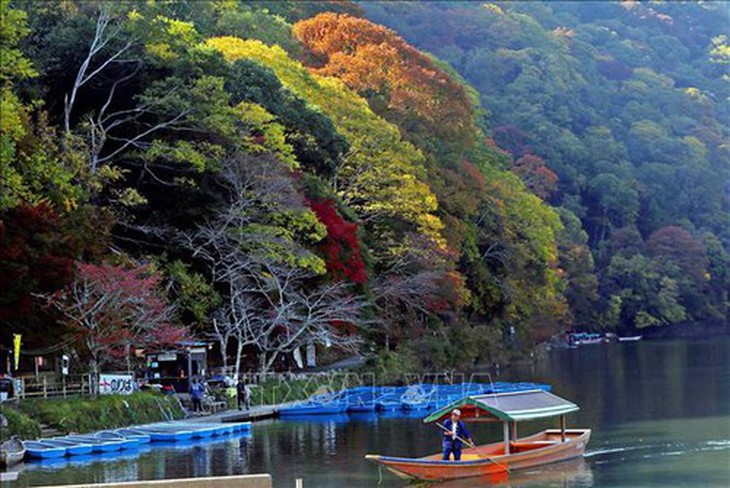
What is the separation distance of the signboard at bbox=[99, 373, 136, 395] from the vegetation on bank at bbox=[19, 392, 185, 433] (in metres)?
0.34

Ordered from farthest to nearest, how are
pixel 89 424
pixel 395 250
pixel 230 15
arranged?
1. pixel 230 15
2. pixel 395 250
3. pixel 89 424

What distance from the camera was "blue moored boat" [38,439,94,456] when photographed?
1296 inches

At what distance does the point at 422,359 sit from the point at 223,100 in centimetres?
1698

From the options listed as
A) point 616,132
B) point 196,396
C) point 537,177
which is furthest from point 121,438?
point 616,132

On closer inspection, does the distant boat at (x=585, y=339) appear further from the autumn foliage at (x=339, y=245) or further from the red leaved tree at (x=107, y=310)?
the red leaved tree at (x=107, y=310)

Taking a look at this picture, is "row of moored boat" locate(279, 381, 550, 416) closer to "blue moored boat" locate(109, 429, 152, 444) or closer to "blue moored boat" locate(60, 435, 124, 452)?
"blue moored boat" locate(109, 429, 152, 444)

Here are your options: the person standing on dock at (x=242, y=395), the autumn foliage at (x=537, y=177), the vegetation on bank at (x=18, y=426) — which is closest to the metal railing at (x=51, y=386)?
the vegetation on bank at (x=18, y=426)

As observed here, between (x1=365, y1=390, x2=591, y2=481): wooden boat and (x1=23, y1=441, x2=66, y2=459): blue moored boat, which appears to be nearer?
(x1=365, y1=390, x2=591, y2=481): wooden boat

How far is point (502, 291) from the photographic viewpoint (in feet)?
238

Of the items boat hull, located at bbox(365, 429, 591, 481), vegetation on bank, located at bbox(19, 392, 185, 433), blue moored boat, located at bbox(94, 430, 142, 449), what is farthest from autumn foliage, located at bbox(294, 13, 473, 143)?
boat hull, located at bbox(365, 429, 591, 481)

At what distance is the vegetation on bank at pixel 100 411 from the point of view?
36.0 metres

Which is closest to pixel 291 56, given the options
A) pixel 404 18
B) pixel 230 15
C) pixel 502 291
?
pixel 230 15

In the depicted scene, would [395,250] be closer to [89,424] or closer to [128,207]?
[128,207]

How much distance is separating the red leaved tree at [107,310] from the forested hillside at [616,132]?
2363 inches
